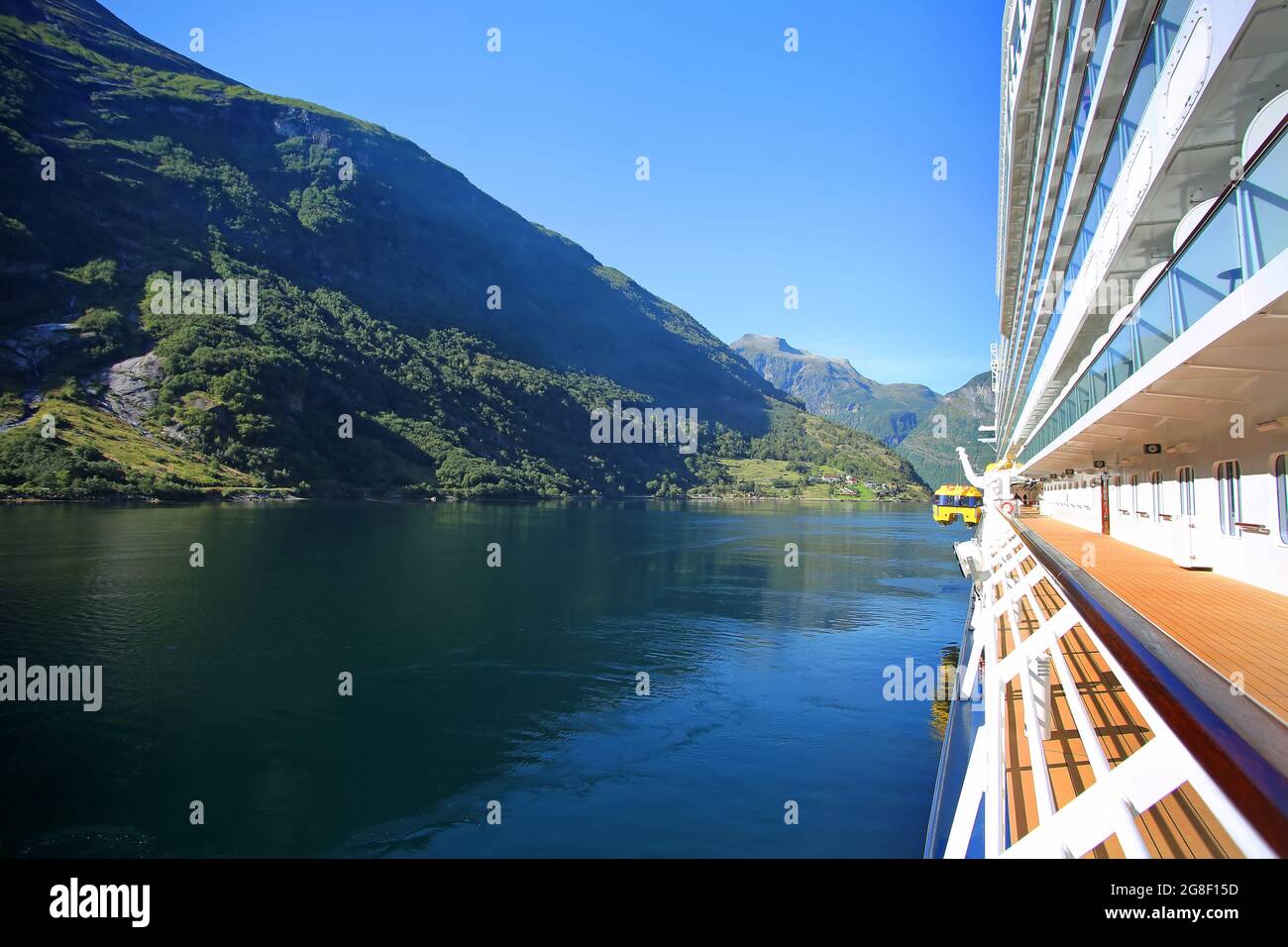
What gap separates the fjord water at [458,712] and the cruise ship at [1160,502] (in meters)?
4.04

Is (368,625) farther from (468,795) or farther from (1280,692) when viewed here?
A: (1280,692)

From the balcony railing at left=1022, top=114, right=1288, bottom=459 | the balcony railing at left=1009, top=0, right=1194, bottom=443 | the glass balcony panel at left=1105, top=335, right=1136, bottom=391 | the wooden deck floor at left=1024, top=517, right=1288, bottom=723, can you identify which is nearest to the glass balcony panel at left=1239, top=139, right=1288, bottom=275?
the balcony railing at left=1022, top=114, right=1288, bottom=459

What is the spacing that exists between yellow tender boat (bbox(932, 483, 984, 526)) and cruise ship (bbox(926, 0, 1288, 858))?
59141 mm

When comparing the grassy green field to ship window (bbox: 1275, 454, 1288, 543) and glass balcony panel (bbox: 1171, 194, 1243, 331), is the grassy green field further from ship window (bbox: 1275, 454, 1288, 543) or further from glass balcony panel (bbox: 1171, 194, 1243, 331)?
glass balcony panel (bbox: 1171, 194, 1243, 331)

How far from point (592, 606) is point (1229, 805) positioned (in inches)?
1204

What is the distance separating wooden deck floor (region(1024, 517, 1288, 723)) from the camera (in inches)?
189

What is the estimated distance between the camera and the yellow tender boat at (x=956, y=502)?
254 feet

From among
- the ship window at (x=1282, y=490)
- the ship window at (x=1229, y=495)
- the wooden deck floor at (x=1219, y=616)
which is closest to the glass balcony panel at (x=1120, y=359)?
the ship window at (x=1282, y=490)

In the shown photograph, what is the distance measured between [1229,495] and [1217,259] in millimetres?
7577

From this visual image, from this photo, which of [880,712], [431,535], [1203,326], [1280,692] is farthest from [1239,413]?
[431,535]

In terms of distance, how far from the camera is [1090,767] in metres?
6.34

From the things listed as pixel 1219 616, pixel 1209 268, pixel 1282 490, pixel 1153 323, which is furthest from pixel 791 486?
pixel 1209 268

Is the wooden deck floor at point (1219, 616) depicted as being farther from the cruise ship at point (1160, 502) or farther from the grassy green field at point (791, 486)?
the grassy green field at point (791, 486)

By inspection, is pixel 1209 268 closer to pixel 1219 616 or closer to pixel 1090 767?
pixel 1219 616
